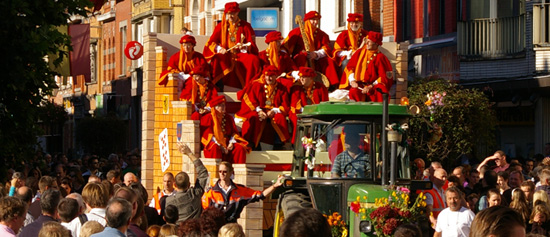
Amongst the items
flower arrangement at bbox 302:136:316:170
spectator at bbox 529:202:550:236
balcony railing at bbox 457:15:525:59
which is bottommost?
spectator at bbox 529:202:550:236

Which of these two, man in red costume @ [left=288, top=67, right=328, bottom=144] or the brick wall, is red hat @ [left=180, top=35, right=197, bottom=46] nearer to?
man in red costume @ [left=288, top=67, right=328, bottom=144]

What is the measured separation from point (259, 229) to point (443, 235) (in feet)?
16.8

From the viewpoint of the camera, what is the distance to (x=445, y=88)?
901 inches

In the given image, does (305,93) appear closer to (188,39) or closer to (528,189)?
(188,39)

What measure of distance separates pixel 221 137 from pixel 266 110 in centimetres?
101

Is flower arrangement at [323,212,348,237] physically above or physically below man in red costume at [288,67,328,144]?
below

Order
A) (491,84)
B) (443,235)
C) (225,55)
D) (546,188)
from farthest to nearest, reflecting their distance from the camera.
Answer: (491,84), (225,55), (546,188), (443,235)

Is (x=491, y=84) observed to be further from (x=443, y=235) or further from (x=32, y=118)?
(x=443, y=235)

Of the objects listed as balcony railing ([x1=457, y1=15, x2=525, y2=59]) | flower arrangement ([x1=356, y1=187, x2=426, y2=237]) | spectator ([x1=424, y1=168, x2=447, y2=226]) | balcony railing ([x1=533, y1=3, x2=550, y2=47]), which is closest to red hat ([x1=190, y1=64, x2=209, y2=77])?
spectator ([x1=424, y1=168, x2=447, y2=226])

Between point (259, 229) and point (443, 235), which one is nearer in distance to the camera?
point (443, 235)

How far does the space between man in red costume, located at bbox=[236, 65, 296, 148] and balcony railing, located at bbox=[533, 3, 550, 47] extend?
663 cm

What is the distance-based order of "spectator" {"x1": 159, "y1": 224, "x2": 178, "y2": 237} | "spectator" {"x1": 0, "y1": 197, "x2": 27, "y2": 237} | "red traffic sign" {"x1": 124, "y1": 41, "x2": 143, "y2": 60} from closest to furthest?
"spectator" {"x1": 159, "y1": 224, "x2": 178, "y2": 237} → "spectator" {"x1": 0, "y1": 197, "x2": 27, "y2": 237} → "red traffic sign" {"x1": 124, "y1": 41, "x2": 143, "y2": 60}

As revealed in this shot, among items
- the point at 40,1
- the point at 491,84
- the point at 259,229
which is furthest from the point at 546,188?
the point at 491,84

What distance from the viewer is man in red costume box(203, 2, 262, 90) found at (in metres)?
Result: 22.0
